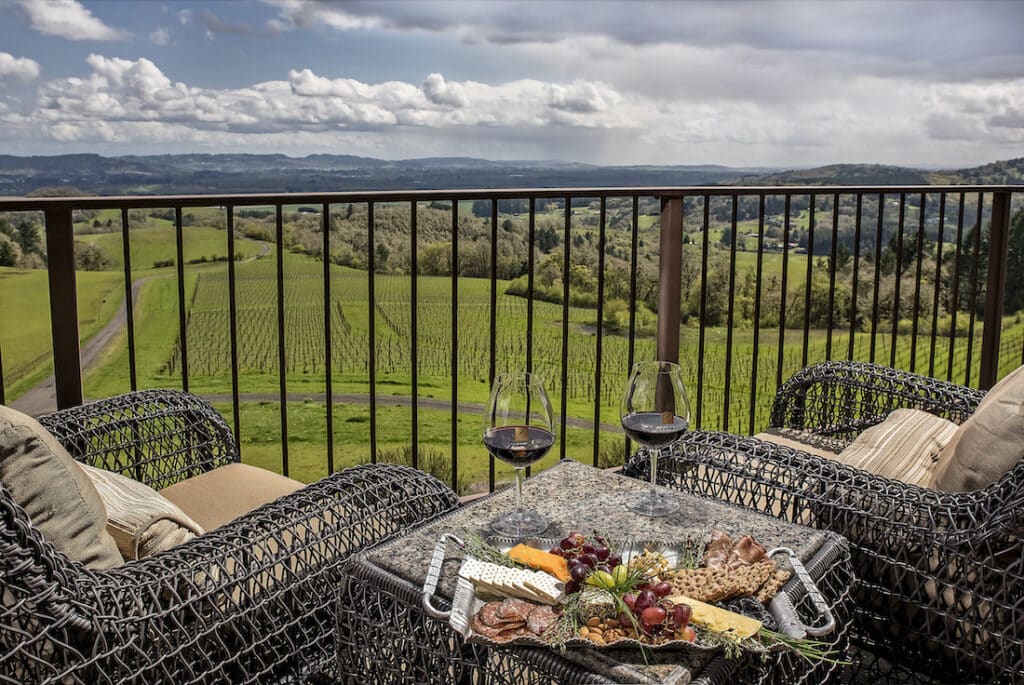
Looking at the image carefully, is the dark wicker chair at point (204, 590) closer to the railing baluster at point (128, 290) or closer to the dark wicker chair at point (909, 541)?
the railing baluster at point (128, 290)

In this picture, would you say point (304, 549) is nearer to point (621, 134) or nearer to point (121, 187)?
point (121, 187)

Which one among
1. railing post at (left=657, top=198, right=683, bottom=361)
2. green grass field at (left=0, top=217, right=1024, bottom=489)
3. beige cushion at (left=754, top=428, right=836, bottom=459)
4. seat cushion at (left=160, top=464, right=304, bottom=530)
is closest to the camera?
seat cushion at (left=160, top=464, right=304, bottom=530)

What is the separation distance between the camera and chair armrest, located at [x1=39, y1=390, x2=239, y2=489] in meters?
2.09

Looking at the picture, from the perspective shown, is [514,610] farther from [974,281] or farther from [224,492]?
[974,281]

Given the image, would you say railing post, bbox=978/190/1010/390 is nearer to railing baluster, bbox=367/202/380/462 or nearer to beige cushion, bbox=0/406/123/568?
railing baluster, bbox=367/202/380/462

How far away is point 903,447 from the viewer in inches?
86.4

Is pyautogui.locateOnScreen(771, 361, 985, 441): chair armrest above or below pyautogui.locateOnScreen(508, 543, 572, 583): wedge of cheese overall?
below

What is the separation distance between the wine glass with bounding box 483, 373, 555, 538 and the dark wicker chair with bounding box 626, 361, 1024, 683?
635mm

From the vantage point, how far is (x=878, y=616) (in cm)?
172

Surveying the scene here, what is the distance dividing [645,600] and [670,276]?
2463 millimetres

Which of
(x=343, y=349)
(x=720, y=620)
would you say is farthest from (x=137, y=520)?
(x=343, y=349)

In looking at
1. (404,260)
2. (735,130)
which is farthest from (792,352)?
(404,260)

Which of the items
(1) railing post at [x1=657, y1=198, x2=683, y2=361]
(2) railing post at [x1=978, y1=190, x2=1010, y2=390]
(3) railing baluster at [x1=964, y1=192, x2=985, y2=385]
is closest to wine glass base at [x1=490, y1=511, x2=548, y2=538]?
(1) railing post at [x1=657, y1=198, x2=683, y2=361]

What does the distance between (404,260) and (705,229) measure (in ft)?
46.9
